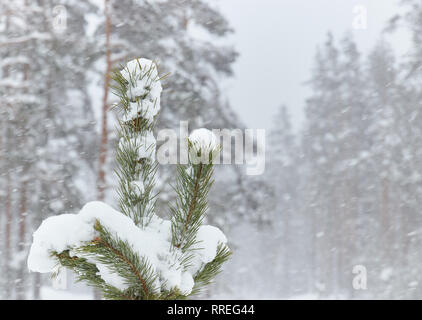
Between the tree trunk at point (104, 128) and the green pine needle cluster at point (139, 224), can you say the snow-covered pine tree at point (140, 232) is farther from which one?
the tree trunk at point (104, 128)

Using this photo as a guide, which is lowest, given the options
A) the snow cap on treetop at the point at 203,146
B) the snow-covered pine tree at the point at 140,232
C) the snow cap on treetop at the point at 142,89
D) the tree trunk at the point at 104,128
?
the snow-covered pine tree at the point at 140,232

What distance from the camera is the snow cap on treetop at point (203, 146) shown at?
1062mm

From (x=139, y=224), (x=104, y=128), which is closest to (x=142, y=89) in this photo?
(x=139, y=224)

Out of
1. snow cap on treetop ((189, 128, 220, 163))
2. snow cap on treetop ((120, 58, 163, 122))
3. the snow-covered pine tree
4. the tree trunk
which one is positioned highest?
the tree trunk

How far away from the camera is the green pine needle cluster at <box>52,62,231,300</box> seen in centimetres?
102

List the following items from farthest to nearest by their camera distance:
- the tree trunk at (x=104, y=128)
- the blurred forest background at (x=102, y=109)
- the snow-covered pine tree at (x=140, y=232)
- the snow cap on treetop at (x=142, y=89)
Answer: the blurred forest background at (x=102, y=109), the tree trunk at (x=104, y=128), the snow cap on treetop at (x=142, y=89), the snow-covered pine tree at (x=140, y=232)

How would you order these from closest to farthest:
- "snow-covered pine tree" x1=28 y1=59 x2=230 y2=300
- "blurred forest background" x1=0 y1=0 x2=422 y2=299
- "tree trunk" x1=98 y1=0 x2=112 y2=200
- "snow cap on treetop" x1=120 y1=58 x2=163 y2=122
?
"snow-covered pine tree" x1=28 y1=59 x2=230 y2=300, "snow cap on treetop" x1=120 y1=58 x2=163 y2=122, "tree trunk" x1=98 y1=0 x2=112 y2=200, "blurred forest background" x1=0 y1=0 x2=422 y2=299

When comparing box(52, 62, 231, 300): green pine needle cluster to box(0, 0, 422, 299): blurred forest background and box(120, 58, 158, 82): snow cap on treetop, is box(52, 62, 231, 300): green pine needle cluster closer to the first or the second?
box(120, 58, 158, 82): snow cap on treetop

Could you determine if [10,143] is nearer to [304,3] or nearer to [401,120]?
[401,120]

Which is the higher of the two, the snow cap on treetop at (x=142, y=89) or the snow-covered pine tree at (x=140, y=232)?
the snow cap on treetop at (x=142, y=89)

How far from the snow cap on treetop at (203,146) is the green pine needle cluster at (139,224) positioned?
0.03 m

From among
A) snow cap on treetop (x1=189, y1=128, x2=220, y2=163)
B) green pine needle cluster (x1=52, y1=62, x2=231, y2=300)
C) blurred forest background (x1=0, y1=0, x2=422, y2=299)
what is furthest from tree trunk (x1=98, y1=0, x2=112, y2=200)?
snow cap on treetop (x1=189, y1=128, x2=220, y2=163)

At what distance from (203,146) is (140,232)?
1.00 ft

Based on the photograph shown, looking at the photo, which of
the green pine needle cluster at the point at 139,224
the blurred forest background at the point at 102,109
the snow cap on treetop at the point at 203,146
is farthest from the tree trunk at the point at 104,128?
the snow cap on treetop at the point at 203,146
